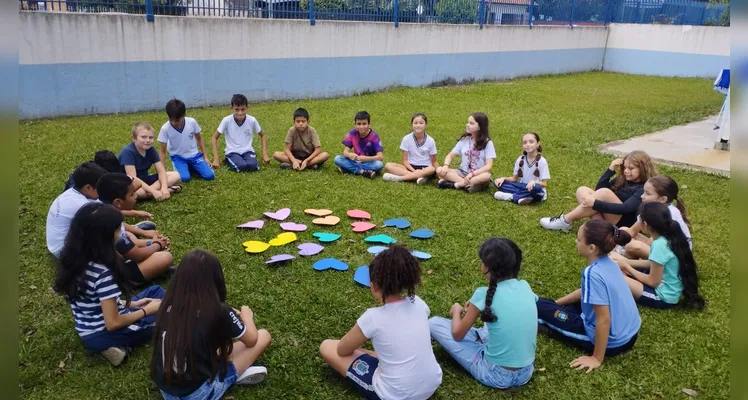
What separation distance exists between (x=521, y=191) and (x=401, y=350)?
12.4 feet

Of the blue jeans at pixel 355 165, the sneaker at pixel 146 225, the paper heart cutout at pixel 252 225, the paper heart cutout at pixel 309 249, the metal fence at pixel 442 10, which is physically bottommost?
the paper heart cutout at pixel 309 249

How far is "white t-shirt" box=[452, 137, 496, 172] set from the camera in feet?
21.7

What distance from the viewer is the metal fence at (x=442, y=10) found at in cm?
1032

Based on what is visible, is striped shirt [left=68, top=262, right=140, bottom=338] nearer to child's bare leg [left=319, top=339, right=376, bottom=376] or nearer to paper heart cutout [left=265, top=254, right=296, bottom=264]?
child's bare leg [left=319, top=339, right=376, bottom=376]

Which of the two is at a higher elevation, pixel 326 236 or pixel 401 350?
pixel 401 350

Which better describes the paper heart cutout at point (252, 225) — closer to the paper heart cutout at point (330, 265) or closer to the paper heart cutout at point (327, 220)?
the paper heart cutout at point (327, 220)

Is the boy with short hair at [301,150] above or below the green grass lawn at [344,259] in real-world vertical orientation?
above

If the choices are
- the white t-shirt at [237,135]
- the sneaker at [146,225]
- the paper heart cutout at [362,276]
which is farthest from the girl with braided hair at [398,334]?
the white t-shirt at [237,135]

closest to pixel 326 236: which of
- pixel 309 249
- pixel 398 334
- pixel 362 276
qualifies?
pixel 309 249

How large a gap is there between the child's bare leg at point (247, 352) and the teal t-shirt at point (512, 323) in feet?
4.09

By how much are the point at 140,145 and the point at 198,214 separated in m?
0.97

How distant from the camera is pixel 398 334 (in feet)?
9.51

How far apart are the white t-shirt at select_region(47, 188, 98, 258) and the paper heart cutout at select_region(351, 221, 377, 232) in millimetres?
2340

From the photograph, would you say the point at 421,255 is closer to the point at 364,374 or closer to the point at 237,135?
the point at 364,374
